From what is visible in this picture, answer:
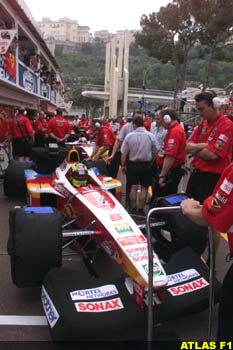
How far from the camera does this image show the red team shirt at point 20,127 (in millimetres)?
9320

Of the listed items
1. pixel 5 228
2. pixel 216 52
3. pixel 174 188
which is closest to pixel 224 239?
pixel 174 188

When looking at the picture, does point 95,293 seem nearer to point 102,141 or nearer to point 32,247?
point 32,247

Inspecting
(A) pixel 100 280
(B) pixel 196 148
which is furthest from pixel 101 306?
(B) pixel 196 148

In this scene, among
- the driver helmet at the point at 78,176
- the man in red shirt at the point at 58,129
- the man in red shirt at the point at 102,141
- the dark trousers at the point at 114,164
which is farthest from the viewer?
the man in red shirt at the point at 58,129

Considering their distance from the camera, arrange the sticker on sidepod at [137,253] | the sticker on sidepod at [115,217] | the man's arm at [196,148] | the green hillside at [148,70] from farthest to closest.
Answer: the green hillside at [148,70] → the man's arm at [196,148] → the sticker on sidepod at [115,217] → the sticker on sidepod at [137,253]

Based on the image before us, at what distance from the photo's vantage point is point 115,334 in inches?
99.1

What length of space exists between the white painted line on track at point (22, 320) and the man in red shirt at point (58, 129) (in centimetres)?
738

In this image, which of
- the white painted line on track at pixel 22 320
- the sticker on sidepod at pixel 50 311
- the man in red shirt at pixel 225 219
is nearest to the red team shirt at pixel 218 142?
the man in red shirt at pixel 225 219

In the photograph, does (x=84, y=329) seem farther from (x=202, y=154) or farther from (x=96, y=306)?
(x=202, y=154)

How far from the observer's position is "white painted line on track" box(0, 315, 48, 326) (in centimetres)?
290

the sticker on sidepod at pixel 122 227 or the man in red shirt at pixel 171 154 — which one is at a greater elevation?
the man in red shirt at pixel 171 154

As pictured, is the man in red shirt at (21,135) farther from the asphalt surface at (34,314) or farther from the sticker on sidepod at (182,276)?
the sticker on sidepod at (182,276)

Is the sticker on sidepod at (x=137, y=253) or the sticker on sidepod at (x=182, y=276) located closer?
the sticker on sidepod at (x=137, y=253)

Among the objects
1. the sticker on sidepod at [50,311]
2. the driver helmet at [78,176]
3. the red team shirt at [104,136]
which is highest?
the red team shirt at [104,136]
